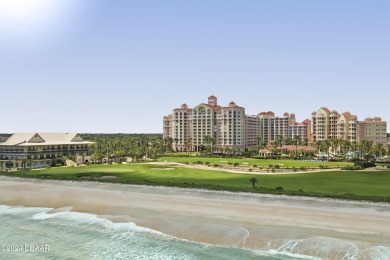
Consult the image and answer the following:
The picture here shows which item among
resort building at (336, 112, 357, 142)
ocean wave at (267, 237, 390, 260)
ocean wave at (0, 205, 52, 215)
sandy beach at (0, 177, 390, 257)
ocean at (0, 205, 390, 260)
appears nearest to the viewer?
ocean wave at (267, 237, 390, 260)

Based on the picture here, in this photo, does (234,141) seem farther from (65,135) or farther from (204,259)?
(204,259)

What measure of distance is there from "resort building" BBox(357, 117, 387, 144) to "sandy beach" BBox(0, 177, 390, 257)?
167329 mm

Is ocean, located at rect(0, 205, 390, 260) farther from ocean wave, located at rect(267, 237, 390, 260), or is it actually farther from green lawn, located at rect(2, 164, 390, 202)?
green lawn, located at rect(2, 164, 390, 202)

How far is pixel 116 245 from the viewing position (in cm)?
3259

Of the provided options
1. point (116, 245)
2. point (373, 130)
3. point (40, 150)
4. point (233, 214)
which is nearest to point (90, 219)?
point (116, 245)

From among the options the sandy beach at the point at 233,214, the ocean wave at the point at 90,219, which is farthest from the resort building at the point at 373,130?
the ocean wave at the point at 90,219

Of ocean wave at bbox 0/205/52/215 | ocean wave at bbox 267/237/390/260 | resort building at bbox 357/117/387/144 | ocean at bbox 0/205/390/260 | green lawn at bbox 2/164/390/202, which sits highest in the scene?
A: resort building at bbox 357/117/387/144

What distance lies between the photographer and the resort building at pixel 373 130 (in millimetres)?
194250

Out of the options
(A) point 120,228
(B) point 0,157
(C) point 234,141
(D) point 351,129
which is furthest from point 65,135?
(D) point 351,129

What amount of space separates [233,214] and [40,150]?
90.8 metres

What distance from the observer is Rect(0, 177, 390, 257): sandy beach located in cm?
3266

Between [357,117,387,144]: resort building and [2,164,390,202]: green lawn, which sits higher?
[357,117,387,144]: resort building

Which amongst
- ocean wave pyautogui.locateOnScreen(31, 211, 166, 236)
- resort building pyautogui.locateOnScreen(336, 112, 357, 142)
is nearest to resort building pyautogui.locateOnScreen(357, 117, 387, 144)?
resort building pyautogui.locateOnScreen(336, 112, 357, 142)

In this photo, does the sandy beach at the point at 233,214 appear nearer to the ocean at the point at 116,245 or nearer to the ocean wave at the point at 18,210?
the ocean at the point at 116,245
